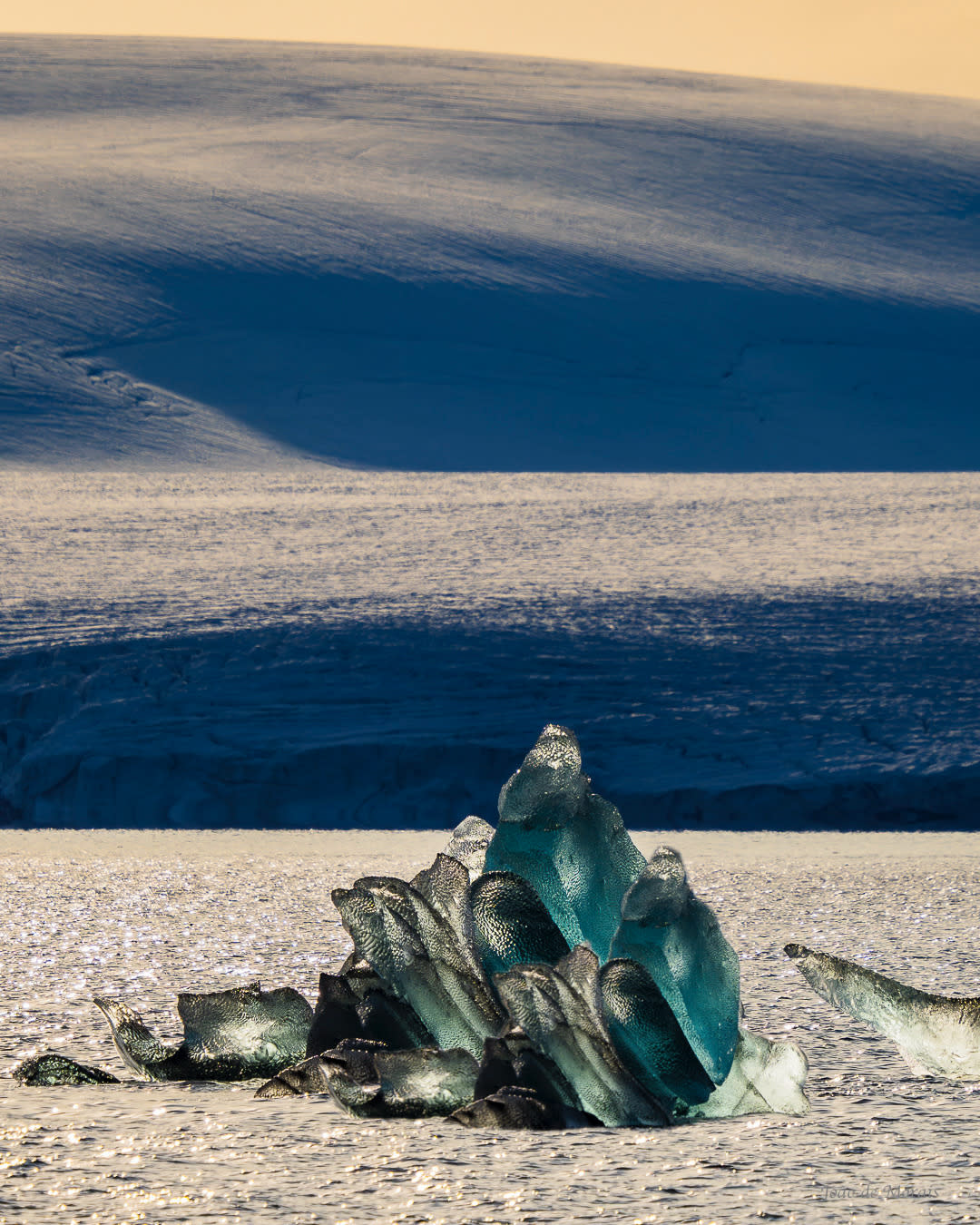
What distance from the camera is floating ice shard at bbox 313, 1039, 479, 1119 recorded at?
4.04ft

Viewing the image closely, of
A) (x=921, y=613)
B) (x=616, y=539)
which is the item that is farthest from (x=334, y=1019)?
(x=616, y=539)

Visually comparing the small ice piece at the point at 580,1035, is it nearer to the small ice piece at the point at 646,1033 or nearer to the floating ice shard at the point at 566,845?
the small ice piece at the point at 646,1033

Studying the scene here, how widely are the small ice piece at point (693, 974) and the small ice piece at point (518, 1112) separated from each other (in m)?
0.13

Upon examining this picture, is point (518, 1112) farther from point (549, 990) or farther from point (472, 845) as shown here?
point (472, 845)

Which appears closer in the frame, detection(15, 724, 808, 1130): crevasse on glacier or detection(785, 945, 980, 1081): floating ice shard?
detection(15, 724, 808, 1130): crevasse on glacier

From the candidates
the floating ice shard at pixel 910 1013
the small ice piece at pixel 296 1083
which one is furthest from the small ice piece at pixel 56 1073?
the floating ice shard at pixel 910 1013

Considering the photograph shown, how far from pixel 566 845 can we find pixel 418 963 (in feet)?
0.56

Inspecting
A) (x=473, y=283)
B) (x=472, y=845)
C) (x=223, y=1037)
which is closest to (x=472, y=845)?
(x=472, y=845)

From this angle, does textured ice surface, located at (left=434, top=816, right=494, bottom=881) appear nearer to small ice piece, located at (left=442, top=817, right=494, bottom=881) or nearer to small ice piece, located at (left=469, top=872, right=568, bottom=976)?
small ice piece, located at (left=442, top=817, right=494, bottom=881)

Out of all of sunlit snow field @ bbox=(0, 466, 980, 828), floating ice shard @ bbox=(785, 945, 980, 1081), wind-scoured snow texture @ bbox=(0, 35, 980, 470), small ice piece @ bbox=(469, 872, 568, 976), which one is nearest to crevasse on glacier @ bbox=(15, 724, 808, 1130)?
small ice piece @ bbox=(469, 872, 568, 976)

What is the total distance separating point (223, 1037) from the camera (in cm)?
140

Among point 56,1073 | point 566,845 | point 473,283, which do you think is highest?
point 473,283

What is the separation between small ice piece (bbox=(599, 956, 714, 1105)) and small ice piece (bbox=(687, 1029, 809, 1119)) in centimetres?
Result: 5

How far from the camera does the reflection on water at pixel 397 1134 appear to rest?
3.35 ft
